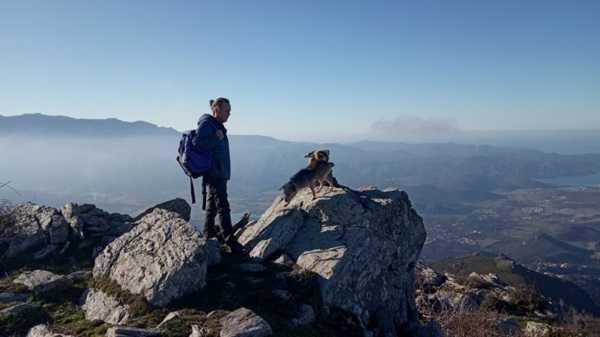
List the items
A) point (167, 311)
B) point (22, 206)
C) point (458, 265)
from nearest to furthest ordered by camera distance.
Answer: point (167, 311), point (22, 206), point (458, 265)

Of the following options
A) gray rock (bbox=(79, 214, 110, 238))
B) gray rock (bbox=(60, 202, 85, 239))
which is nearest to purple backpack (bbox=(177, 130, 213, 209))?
gray rock (bbox=(79, 214, 110, 238))

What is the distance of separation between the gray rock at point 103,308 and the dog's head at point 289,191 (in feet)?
19.8

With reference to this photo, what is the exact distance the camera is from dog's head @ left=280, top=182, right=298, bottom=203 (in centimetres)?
1240

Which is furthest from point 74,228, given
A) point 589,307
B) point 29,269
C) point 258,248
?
point 589,307

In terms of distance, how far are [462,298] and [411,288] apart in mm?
7389

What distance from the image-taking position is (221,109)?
10.4m

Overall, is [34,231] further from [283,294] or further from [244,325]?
[244,325]

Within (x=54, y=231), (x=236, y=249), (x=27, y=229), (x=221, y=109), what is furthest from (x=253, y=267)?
(x=27, y=229)

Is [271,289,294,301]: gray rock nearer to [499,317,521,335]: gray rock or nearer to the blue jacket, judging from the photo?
the blue jacket

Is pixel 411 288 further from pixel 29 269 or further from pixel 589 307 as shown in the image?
pixel 589 307

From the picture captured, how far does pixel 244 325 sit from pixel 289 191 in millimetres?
6414

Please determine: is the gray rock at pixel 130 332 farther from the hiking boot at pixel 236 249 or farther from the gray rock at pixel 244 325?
Result: the hiking boot at pixel 236 249

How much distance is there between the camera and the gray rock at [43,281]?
8578 mm

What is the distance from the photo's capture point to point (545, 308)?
765 inches
